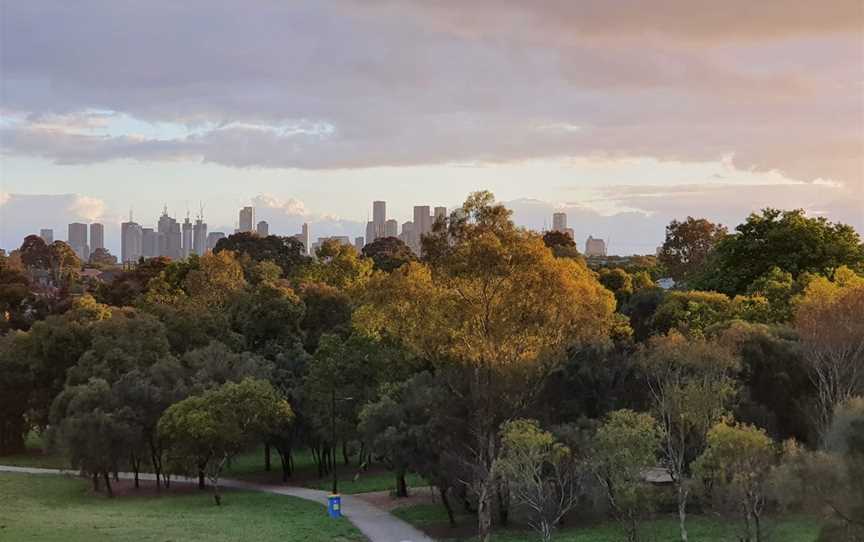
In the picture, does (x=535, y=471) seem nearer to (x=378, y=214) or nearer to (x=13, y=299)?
(x=13, y=299)

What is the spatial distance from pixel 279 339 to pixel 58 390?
13.2 meters

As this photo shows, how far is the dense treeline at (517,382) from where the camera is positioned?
22.5 metres

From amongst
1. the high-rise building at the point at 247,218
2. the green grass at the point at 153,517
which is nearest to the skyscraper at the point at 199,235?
the high-rise building at the point at 247,218

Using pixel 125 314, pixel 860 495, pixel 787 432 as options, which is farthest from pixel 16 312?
pixel 860 495

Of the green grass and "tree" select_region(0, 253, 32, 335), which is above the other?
"tree" select_region(0, 253, 32, 335)

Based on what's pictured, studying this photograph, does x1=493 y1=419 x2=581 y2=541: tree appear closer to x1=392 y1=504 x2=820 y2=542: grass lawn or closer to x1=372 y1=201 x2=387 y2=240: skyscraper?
x1=392 y1=504 x2=820 y2=542: grass lawn

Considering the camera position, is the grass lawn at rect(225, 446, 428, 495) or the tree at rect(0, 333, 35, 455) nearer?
the grass lawn at rect(225, 446, 428, 495)

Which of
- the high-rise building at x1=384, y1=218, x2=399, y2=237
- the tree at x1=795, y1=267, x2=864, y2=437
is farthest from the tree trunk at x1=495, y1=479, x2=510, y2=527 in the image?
the high-rise building at x1=384, y1=218, x2=399, y2=237

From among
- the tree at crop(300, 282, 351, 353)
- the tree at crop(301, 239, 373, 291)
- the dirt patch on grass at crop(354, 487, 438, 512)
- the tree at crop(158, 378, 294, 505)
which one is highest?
the tree at crop(301, 239, 373, 291)

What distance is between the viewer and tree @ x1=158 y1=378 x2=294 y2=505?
120ft

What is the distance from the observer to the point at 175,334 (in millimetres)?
51375

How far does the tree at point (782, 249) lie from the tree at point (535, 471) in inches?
1076

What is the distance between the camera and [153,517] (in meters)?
30.4

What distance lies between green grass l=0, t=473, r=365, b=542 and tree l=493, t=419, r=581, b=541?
6.89 m
